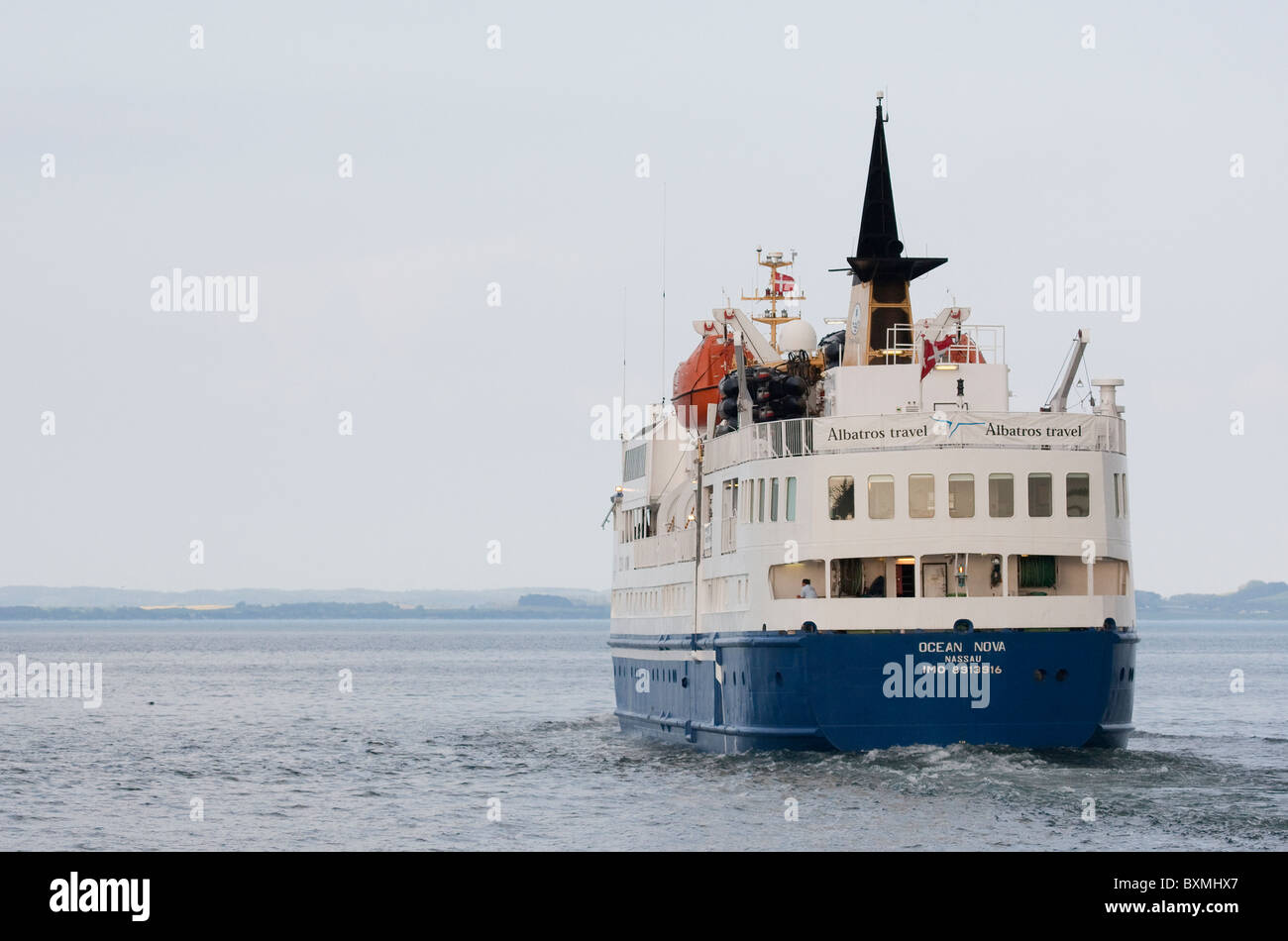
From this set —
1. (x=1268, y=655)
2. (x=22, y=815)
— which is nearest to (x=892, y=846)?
(x=22, y=815)

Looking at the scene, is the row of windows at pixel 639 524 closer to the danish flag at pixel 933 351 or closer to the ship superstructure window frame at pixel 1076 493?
the danish flag at pixel 933 351

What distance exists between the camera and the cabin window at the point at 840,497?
1481 inches

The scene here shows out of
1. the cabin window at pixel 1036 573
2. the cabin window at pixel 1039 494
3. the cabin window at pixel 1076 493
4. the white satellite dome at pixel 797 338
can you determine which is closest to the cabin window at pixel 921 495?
the cabin window at pixel 1039 494

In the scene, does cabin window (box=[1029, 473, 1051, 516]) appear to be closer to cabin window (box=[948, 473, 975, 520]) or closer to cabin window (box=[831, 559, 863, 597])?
cabin window (box=[948, 473, 975, 520])

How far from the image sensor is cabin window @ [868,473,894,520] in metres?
37.4

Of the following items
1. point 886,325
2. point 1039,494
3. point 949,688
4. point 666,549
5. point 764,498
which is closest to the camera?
point 949,688

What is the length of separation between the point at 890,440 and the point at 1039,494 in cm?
329

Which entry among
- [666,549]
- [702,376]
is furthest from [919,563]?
[702,376]

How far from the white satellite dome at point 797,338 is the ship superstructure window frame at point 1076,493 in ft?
44.8

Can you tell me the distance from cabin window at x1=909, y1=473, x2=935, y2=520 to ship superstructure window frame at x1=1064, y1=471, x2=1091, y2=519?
111 inches

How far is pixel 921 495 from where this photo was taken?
37.2m

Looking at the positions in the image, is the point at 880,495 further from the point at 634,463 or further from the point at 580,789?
the point at 634,463
